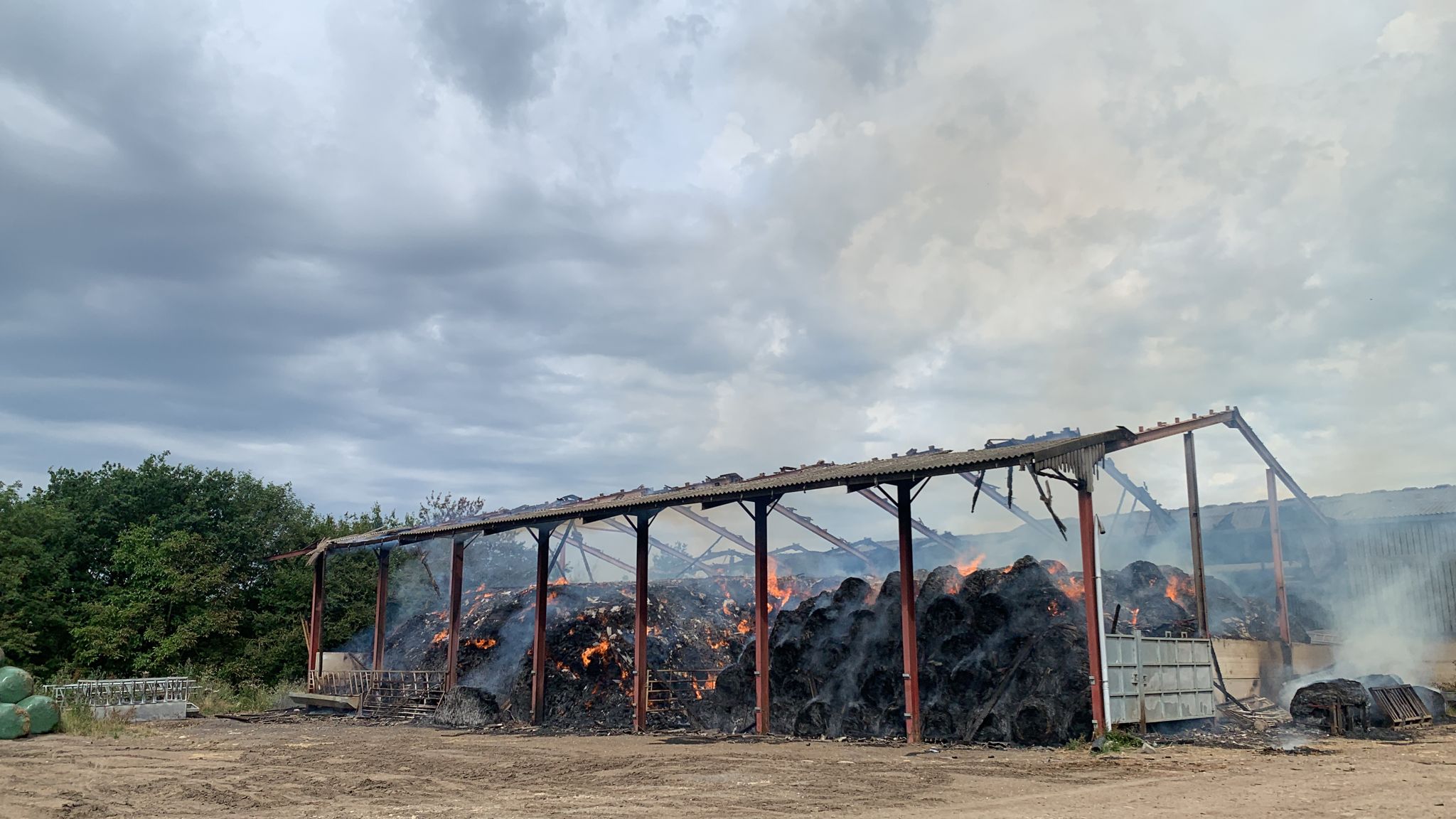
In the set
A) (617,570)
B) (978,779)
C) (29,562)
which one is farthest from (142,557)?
(978,779)

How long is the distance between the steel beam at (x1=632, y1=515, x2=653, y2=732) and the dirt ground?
116 inches

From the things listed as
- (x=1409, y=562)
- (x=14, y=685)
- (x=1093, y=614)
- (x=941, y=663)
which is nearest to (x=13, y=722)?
(x=14, y=685)

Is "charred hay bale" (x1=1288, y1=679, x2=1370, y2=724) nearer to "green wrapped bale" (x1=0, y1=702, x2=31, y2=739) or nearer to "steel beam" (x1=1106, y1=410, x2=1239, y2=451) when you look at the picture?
"steel beam" (x1=1106, y1=410, x2=1239, y2=451)

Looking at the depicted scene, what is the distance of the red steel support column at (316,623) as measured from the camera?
33.3 meters

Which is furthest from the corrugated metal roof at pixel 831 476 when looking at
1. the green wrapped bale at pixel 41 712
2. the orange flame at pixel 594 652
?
the green wrapped bale at pixel 41 712

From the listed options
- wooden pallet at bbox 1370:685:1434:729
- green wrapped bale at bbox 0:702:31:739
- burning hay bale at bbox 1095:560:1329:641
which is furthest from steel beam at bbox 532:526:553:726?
wooden pallet at bbox 1370:685:1434:729

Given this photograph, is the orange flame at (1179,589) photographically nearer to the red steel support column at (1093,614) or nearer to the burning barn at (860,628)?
the burning barn at (860,628)

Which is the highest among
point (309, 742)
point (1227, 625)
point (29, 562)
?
point (29, 562)

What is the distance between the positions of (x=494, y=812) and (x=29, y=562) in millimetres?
29045

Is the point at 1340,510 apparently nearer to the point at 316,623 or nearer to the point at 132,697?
the point at 316,623

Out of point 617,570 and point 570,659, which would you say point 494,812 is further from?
point 617,570

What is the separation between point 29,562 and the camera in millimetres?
31812

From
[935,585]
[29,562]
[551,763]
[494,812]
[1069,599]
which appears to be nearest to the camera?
[494,812]

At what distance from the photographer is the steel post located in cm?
3325
